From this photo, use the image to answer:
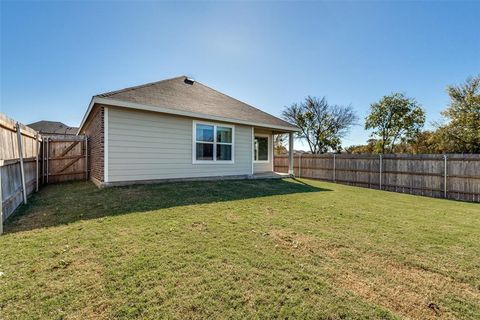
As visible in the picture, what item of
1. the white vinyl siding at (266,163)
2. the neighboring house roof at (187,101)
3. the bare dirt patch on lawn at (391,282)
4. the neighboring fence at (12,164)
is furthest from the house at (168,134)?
the bare dirt patch on lawn at (391,282)

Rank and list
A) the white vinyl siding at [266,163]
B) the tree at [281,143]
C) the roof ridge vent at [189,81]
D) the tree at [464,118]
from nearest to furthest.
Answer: the roof ridge vent at [189,81], the white vinyl siding at [266,163], the tree at [464,118], the tree at [281,143]

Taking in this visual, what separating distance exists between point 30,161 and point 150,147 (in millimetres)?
3680

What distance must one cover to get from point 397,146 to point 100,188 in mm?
24817

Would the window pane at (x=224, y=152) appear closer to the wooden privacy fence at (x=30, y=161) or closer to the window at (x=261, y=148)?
the window at (x=261, y=148)

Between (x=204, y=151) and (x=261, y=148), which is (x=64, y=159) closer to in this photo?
(x=204, y=151)

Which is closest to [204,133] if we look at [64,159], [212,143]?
[212,143]

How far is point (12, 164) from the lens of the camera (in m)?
5.21

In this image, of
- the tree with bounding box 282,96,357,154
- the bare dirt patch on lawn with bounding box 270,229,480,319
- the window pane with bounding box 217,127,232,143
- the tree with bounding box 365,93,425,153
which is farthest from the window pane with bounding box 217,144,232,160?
the tree with bounding box 282,96,357,154

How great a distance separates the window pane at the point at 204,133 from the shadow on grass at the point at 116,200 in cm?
204

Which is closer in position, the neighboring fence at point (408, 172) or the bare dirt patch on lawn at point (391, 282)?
the bare dirt patch on lawn at point (391, 282)

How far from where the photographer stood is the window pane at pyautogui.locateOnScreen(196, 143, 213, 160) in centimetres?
911

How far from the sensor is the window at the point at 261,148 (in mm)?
13094

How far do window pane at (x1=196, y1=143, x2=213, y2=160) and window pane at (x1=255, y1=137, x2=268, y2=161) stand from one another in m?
4.18

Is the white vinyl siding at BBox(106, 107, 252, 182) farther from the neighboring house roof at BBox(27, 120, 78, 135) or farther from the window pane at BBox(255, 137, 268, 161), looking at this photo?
Result: the neighboring house roof at BBox(27, 120, 78, 135)
